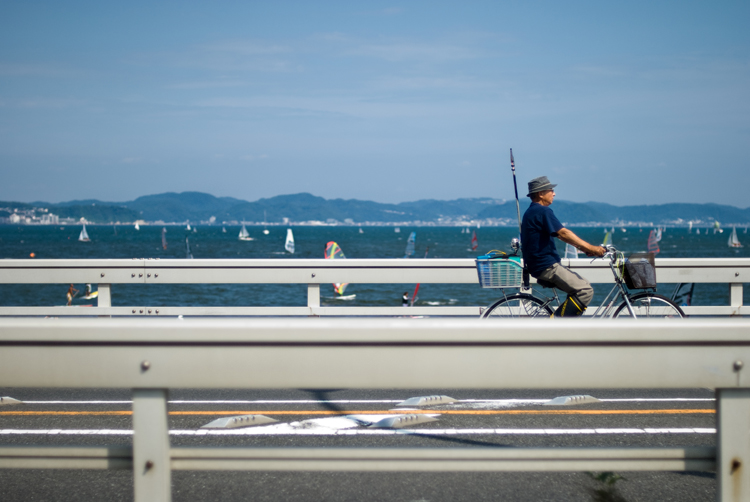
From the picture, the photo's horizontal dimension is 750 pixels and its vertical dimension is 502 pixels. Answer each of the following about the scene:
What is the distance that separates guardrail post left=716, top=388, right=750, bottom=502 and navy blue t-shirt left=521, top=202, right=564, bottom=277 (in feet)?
14.7

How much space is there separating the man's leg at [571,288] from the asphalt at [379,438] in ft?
3.02

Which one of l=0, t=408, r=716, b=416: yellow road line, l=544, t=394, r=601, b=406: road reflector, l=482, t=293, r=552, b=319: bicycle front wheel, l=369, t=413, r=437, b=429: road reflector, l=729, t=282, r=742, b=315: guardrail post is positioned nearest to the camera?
l=369, t=413, r=437, b=429: road reflector

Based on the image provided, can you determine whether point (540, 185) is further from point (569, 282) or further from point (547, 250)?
point (569, 282)

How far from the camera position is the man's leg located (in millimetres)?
6750

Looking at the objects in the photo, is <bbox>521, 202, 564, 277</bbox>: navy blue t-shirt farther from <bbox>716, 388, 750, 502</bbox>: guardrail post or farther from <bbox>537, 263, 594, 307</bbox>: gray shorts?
<bbox>716, 388, 750, 502</bbox>: guardrail post

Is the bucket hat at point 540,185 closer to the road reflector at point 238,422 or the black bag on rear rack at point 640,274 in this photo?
the black bag on rear rack at point 640,274

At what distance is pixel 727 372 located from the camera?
217cm

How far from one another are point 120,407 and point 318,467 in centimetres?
402

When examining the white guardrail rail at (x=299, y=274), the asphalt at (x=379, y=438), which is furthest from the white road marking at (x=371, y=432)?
the white guardrail rail at (x=299, y=274)

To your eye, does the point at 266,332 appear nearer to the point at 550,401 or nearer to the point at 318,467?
the point at 318,467

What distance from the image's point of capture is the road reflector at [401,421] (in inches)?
189

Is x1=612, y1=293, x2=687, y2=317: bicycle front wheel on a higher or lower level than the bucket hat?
lower

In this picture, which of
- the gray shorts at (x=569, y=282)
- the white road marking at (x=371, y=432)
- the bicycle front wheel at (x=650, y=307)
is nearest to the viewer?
the white road marking at (x=371, y=432)

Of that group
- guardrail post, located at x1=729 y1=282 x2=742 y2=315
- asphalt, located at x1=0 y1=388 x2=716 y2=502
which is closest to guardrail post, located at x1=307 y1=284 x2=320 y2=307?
asphalt, located at x1=0 y1=388 x2=716 y2=502
